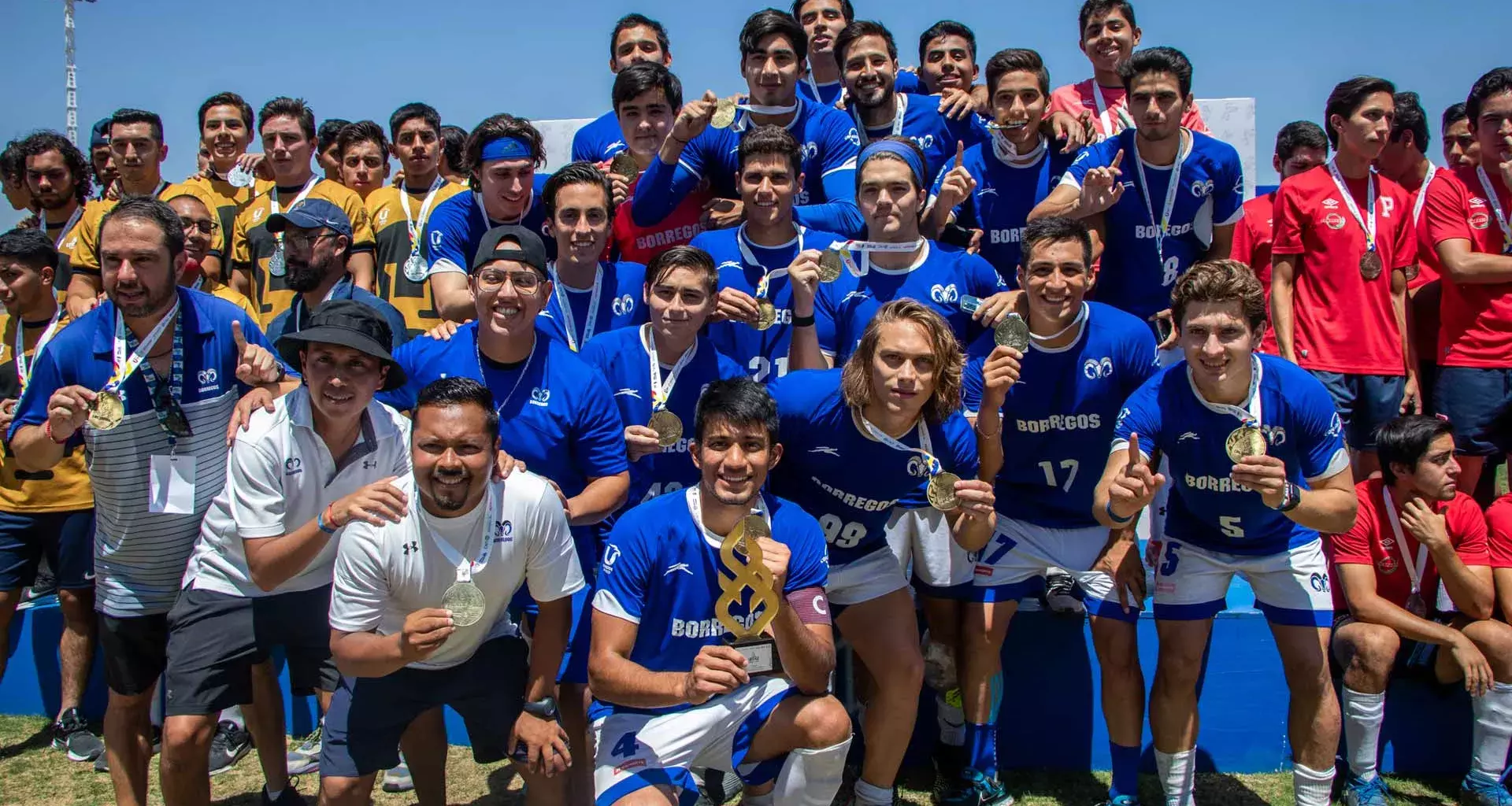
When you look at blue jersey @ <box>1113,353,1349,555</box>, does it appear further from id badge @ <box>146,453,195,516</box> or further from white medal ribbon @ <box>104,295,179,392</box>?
white medal ribbon @ <box>104,295,179,392</box>

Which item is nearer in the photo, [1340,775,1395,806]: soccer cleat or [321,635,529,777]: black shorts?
[321,635,529,777]: black shorts

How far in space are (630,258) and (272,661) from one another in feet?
9.77

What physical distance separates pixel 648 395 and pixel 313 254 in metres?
1.99

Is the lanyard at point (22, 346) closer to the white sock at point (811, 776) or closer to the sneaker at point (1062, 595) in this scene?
the white sock at point (811, 776)

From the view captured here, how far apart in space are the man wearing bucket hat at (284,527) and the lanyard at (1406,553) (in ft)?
15.7

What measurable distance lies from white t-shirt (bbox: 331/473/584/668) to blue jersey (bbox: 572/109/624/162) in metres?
3.11

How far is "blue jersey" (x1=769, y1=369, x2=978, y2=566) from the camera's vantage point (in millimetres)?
4695

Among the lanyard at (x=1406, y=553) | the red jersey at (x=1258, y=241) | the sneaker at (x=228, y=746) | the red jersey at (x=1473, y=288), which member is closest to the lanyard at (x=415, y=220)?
the sneaker at (x=228, y=746)

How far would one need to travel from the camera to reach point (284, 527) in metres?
4.31

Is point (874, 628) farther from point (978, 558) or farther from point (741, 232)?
point (741, 232)

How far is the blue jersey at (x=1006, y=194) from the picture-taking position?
6.56 meters

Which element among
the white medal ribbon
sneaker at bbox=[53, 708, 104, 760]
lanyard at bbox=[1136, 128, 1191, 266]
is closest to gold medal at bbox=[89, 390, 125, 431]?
the white medal ribbon

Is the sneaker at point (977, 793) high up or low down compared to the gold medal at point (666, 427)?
down

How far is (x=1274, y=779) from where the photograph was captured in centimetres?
573
